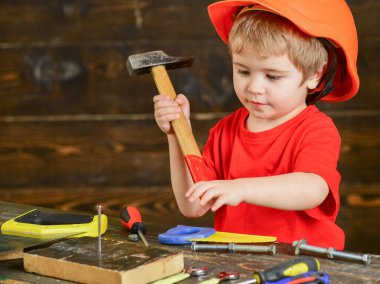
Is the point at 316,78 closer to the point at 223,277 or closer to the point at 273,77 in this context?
the point at 273,77

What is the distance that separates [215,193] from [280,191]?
181 millimetres

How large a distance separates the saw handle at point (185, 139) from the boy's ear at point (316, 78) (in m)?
0.25

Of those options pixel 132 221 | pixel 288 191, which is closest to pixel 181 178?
pixel 132 221

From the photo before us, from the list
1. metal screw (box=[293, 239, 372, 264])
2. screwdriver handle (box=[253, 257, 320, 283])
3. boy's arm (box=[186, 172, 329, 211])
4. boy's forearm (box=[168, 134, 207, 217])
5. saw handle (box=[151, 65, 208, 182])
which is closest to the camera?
screwdriver handle (box=[253, 257, 320, 283])

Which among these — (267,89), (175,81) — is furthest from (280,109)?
(175,81)

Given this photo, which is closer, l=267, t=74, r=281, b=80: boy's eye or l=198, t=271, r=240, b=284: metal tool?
l=198, t=271, r=240, b=284: metal tool

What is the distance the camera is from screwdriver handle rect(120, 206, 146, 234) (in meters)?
→ 1.58

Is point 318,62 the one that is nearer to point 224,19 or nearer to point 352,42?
point 352,42

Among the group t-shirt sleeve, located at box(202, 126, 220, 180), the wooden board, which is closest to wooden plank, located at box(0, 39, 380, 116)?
t-shirt sleeve, located at box(202, 126, 220, 180)

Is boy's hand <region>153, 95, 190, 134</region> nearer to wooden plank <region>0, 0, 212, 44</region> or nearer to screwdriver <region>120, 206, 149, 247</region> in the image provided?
screwdriver <region>120, 206, 149, 247</region>

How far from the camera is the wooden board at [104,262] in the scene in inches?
47.4

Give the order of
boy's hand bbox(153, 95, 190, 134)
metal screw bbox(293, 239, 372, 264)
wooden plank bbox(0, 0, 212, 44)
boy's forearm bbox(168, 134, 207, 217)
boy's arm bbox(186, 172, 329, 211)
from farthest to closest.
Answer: wooden plank bbox(0, 0, 212, 44), boy's forearm bbox(168, 134, 207, 217), boy's hand bbox(153, 95, 190, 134), boy's arm bbox(186, 172, 329, 211), metal screw bbox(293, 239, 372, 264)

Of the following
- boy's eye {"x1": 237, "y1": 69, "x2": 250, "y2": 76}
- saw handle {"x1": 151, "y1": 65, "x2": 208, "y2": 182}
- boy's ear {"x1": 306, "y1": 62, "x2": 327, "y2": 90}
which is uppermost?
boy's eye {"x1": 237, "y1": 69, "x2": 250, "y2": 76}

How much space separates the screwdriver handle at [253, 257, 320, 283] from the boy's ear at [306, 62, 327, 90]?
53cm
